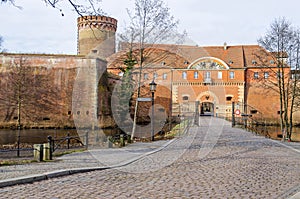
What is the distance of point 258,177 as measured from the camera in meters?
7.73

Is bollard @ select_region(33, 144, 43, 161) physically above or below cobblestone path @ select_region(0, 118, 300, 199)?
above

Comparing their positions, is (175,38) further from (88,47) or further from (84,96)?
(88,47)

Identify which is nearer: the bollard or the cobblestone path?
the cobblestone path

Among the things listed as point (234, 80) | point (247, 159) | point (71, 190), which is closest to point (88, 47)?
point (234, 80)

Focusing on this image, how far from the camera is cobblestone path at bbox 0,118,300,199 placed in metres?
6.08

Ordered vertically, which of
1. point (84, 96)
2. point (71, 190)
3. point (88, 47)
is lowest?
point (71, 190)

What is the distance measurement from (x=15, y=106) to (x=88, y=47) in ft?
42.7

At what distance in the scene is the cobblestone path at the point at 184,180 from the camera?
6078 mm

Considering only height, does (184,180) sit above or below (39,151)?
below

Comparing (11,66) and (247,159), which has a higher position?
(11,66)

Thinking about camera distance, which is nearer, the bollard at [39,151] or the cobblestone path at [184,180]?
the cobblestone path at [184,180]

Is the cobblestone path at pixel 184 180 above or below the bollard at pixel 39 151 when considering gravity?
below

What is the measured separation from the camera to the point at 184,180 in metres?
7.27

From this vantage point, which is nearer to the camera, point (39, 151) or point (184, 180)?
point (184, 180)
